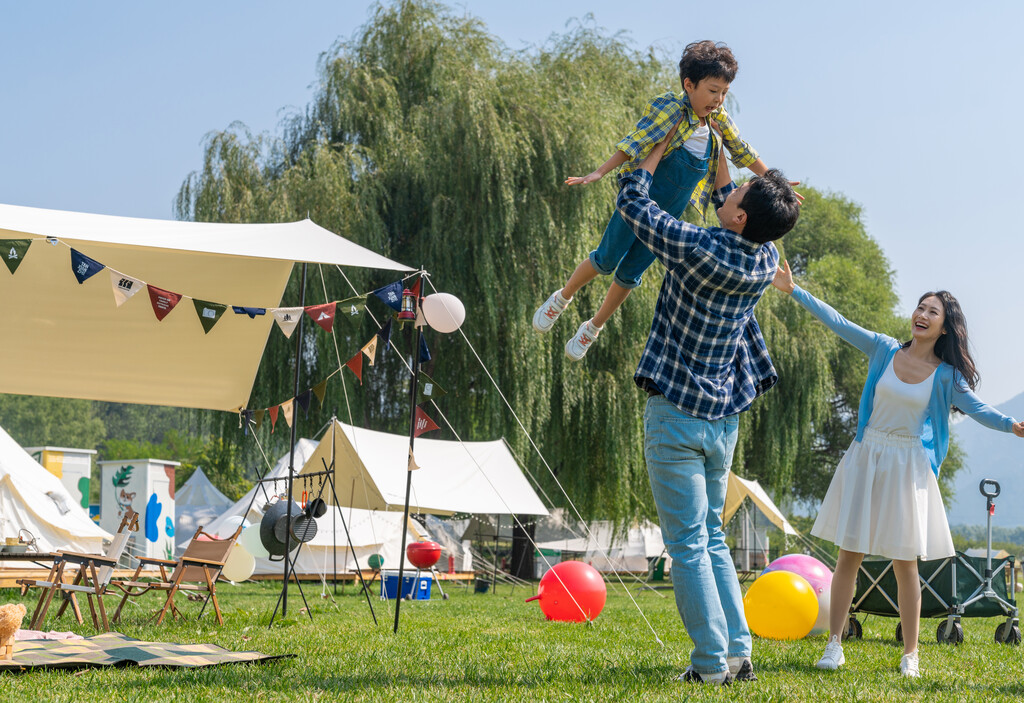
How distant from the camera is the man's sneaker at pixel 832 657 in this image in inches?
153

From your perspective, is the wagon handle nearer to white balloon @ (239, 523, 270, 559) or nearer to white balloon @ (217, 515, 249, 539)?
white balloon @ (239, 523, 270, 559)

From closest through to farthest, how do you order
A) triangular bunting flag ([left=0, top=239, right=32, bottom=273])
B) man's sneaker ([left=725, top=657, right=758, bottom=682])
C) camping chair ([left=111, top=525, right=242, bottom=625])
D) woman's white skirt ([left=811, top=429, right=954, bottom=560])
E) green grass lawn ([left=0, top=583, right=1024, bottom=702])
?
1. green grass lawn ([left=0, top=583, right=1024, bottom=702])
2. man's sneaker ([left=725, top=657, right=758, bottom=682])
3. woman's white skirt ([left=811, top=429, right=954, bottom=560])
4. triangular bunting flag ([left=0, top=239, right=32, bottom=273])
5. camping chair ([left=111, top=525, right=242, bottom=625])

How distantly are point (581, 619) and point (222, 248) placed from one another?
388cm

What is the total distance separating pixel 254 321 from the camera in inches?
310

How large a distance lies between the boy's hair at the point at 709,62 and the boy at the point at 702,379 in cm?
35

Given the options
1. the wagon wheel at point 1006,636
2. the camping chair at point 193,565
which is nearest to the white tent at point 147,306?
the camping chair at point 193,565

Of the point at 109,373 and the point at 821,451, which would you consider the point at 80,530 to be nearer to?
the point at 109,373

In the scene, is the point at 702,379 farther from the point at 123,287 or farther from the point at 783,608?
the point at 123,287

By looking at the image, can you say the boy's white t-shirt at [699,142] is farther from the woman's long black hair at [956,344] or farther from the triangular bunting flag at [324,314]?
the triangular bunting flag at [324,314]

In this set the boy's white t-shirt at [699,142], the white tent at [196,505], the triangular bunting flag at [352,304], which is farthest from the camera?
the white tent at [196,505]

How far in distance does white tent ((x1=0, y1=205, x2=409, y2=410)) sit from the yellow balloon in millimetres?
3274

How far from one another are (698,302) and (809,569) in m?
3.45

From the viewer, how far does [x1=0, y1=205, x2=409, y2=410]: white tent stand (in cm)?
656

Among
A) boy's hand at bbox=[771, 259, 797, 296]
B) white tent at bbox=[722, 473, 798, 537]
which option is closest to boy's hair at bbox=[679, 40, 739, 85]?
boy's hand at bbox=[771, 259, 797, 296]
